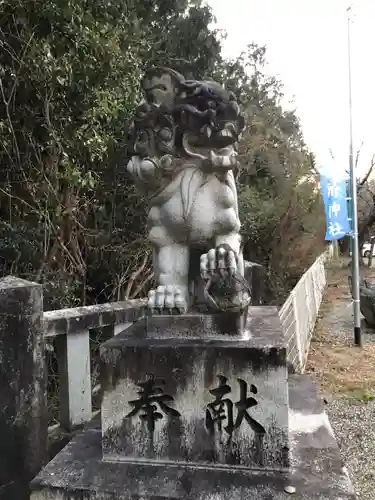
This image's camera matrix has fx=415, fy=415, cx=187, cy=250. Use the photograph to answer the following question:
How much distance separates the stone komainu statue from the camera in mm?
1988

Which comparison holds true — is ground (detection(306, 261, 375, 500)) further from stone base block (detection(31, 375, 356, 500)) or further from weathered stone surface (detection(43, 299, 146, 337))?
weathered stone surface (detection(43, 299, 146, 337))

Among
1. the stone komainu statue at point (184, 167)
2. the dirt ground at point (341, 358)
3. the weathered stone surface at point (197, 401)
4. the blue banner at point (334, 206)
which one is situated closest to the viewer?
the weathered stone surface at point (197, 401)

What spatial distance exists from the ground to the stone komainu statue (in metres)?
2.50

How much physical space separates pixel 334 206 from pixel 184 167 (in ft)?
19.5

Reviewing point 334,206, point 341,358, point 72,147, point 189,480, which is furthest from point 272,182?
point 189,480

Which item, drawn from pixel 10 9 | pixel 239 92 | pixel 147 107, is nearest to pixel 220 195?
pixel 147 107

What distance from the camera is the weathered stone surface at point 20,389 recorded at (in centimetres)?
226

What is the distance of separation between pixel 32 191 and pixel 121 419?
3.08 meters

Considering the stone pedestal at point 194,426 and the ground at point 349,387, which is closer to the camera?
the stone pedestal at point 194,426

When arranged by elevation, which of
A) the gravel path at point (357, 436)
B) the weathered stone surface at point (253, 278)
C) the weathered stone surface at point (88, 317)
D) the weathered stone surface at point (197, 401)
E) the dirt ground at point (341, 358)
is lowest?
the gravel path at point (357, 436)

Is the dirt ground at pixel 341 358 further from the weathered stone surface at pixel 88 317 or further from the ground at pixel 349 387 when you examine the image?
the weathered stone surface at pixel 88 317

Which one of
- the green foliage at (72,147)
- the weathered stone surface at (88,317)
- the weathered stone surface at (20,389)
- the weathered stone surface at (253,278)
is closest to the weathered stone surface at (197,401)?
the weathered stone surface at (20,389)

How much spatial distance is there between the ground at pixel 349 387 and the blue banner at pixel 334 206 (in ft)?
6.48

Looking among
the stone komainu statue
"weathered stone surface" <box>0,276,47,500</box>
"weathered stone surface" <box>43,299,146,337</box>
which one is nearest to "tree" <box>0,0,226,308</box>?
"weathered stone surface" <box>43,299,146,337</box>
